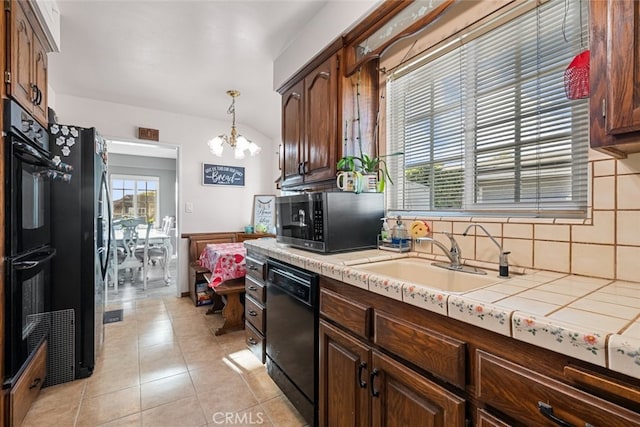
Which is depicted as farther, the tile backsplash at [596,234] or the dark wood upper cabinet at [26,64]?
the dark wood upper cabinet at [26,64]

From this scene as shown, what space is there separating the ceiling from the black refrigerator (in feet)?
2.58

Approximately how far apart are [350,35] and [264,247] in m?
1.46

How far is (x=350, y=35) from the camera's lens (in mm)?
1809

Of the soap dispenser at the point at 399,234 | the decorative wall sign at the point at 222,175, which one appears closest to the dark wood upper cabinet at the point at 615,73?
the soap dispenser at the point at 399,234

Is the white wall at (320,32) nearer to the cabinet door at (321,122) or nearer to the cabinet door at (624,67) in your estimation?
the cabinet door at (321,122)

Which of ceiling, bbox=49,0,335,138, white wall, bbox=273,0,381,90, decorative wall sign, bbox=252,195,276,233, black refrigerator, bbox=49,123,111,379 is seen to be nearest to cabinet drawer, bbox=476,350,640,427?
white wall, bbox=273,0,381,90

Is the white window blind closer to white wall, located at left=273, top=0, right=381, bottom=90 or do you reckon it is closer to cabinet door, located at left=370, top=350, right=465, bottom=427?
white wall, located at left=273, top=0, right=381, bottom=90

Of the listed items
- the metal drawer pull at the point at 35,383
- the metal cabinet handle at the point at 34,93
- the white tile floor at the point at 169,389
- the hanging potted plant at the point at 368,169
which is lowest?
the white tile floor at the point at 169,389

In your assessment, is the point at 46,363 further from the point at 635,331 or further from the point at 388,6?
the point at 388,6

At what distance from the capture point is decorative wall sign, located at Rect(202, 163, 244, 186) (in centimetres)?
393

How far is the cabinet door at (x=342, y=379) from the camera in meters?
1.10

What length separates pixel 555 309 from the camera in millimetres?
685

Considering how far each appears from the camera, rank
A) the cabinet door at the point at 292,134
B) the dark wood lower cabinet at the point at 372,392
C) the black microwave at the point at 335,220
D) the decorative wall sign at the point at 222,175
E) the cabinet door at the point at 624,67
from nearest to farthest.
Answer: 1. the cabinet door at the point at 624,67
2. the dark wood lower cabinet at the point at 372,392
3. the black microwave at the point at 335,220
4. the cabinet door at the point at 292,134
5. the decorative wall sign at the point at 222,175

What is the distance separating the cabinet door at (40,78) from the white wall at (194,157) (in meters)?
1.54
